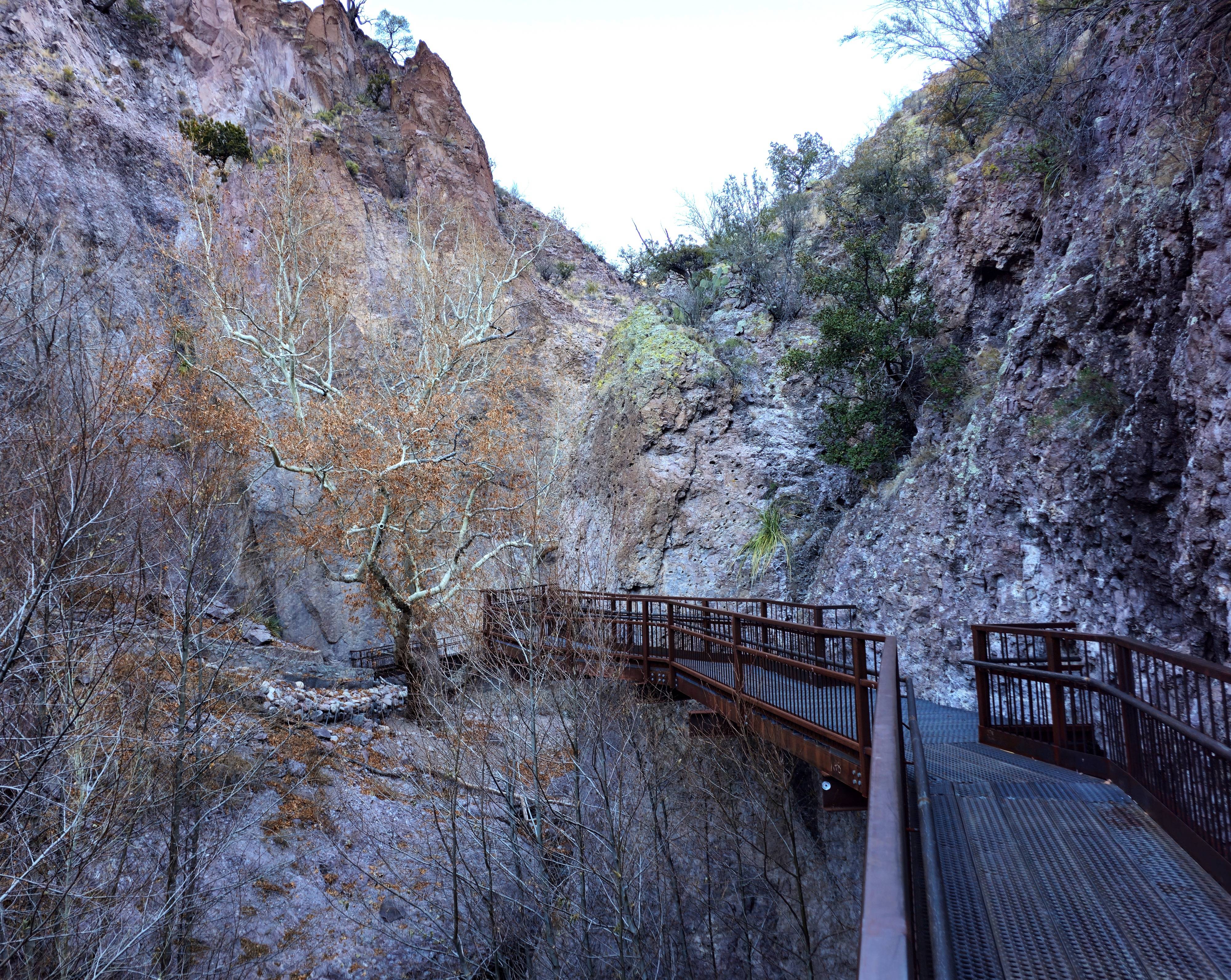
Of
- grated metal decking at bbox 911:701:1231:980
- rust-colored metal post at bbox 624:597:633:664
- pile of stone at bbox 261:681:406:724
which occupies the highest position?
rust-colored metal post at bbox 624:597:633:664

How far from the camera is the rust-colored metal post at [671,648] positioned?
Result: 982cm

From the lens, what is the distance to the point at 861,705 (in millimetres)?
5141

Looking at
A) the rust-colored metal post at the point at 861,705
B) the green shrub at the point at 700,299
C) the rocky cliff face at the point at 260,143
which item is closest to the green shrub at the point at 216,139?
the rocky cliff face at the point at 260,143

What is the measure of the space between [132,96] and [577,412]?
2063 cm

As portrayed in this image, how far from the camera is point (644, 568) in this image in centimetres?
1742

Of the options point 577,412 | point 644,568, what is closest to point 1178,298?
point 644,568

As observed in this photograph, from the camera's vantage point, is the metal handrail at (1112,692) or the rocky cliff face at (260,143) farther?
the rocky cliff face at (260,143)

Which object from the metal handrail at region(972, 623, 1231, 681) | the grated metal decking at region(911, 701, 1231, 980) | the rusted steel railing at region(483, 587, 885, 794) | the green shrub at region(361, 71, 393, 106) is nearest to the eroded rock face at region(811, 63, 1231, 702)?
the metal handrail at region(972, 623, 1231, 681)

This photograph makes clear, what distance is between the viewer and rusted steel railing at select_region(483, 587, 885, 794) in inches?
216

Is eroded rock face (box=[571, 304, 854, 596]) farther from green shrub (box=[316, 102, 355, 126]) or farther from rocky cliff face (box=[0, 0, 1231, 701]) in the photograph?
green shrub (box=[316, 102, 355, 126])

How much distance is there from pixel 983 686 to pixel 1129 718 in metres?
2.08

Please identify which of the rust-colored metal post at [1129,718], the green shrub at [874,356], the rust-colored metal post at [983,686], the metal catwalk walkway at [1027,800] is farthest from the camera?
the green shrub at [874,356]

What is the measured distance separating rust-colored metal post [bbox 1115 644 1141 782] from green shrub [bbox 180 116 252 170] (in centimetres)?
3213

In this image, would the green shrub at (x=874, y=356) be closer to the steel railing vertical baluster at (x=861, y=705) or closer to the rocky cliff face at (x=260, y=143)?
the steel railing vertical baluster at (x=861, y=705)
